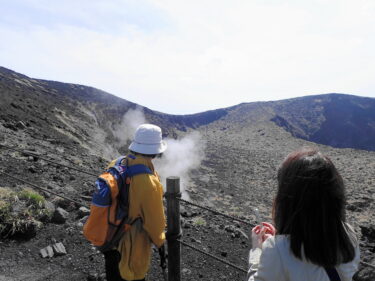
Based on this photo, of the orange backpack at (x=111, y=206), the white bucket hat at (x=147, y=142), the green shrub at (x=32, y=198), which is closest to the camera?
the orange backpack at (x=111, y=206)

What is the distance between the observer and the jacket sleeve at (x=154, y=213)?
2266 millimetres

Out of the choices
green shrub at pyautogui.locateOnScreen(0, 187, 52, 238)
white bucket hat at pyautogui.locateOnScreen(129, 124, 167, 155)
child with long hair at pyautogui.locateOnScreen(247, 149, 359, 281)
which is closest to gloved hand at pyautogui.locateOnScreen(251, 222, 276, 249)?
child with long hair at pyautogui.locateOnScreen(247, 149, 359, 281)

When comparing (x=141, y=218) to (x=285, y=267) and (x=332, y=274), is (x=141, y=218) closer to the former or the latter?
(x=285, y=267)

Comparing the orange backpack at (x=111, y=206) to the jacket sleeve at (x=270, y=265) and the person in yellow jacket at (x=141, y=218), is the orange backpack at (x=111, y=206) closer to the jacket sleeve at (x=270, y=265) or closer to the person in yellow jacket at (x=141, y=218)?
the person in yellow jacket at (x=141, y=218)

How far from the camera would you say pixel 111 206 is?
7.47 ft

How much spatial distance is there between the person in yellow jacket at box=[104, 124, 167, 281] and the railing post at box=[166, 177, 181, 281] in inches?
16.9

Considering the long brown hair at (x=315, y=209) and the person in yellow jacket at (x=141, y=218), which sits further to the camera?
the person in yellow jacket at (x=141, y=218)

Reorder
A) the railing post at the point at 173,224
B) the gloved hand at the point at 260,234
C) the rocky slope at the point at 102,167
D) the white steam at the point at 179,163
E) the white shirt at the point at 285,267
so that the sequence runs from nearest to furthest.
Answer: the white shirt at the point at 285,267
the gloved hand at the point at 260,234
the railing post at the point at 173,224
the rocky slope at the point at 102,167
the white steam at the point at 179,163

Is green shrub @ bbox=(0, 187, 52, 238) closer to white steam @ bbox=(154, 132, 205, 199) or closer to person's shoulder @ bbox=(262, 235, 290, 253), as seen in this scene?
person's shoulder @ bbox=(262, 235, 290, 253)

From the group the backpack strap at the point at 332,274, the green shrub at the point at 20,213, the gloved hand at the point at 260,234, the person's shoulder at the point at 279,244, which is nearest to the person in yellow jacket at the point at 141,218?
the gloved hand at the point at 260,234

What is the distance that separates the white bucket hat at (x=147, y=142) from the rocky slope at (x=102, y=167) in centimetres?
236

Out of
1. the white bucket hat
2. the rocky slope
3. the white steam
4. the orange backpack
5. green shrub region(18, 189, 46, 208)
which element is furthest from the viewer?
the white steam

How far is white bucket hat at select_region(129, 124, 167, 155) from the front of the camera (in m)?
2.43

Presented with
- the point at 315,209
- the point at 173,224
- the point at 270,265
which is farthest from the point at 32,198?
the point at 315,209
